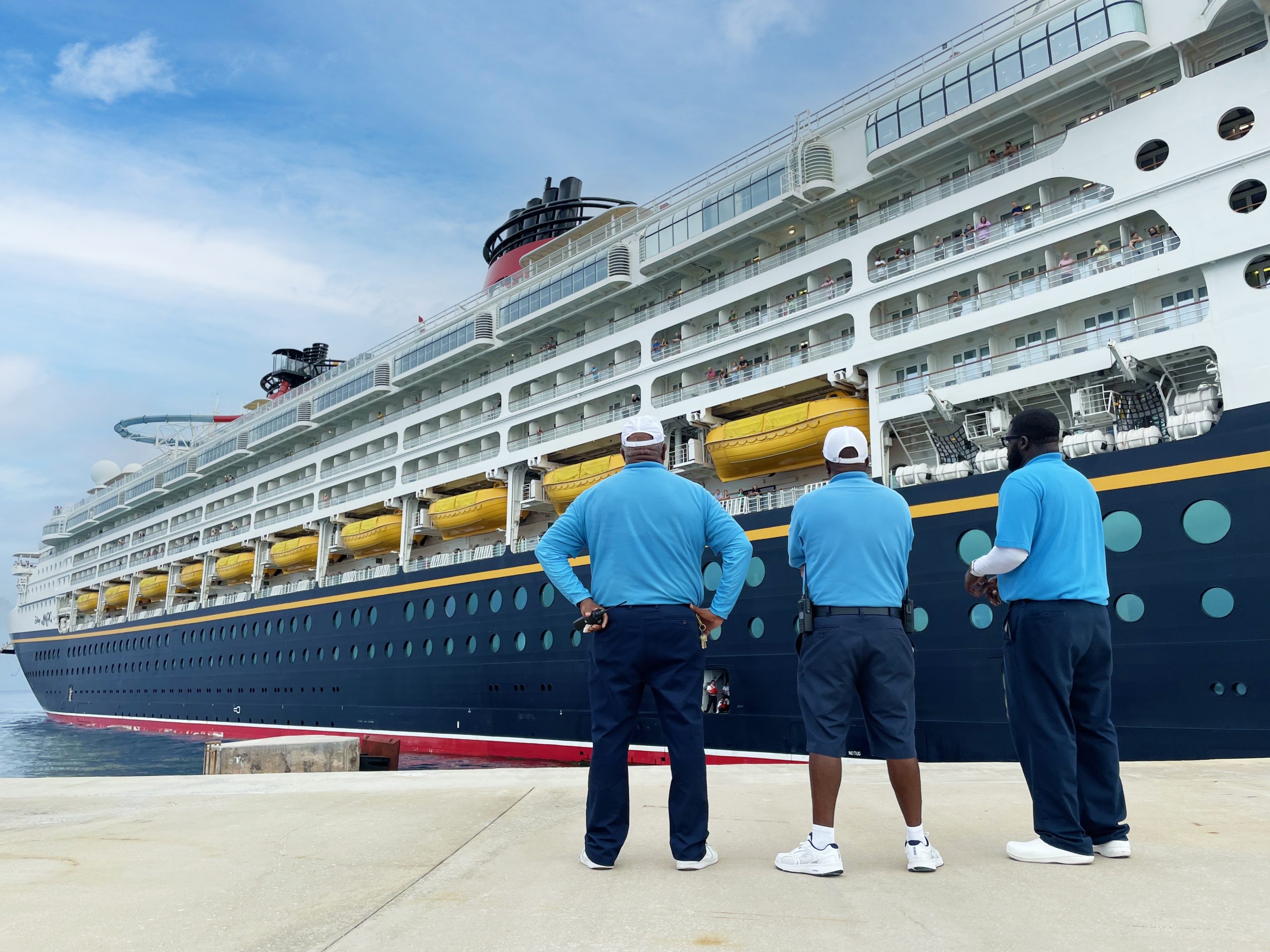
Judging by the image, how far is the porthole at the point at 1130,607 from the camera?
10.2 m

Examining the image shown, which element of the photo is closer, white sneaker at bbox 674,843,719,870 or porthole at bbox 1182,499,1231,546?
white sneaker at bbox 674,843,719,870

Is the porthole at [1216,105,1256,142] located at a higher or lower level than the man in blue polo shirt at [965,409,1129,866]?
higher

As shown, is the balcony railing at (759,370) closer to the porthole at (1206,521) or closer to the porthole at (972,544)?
the porthole at (972,544)

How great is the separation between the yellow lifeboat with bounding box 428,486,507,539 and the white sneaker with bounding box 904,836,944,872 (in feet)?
62.7

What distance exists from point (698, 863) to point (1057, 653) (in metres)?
1.65

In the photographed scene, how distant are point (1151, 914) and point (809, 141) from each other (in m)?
16.6

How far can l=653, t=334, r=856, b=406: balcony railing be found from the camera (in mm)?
15656

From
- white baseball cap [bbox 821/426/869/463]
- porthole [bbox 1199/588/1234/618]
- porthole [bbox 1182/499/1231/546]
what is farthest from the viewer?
porthole [bbox 1182/499/1231/546]

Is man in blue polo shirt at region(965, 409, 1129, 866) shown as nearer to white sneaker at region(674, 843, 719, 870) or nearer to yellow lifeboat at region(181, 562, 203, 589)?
white sneaker at region(674, 843, 719, 870)

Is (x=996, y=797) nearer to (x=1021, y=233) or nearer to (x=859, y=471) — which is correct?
(x=859, y=471)

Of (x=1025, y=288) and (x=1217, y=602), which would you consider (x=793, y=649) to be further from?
(x=1025, y=288)

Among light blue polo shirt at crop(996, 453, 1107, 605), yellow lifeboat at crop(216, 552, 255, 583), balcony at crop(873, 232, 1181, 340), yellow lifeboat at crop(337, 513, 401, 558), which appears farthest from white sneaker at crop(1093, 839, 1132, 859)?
yellow lifeboat at crop(216, 552, 255, 583)

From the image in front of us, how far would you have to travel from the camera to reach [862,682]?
11.7 ft

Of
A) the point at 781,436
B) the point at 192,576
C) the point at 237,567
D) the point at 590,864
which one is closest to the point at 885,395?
the point at 781,436
